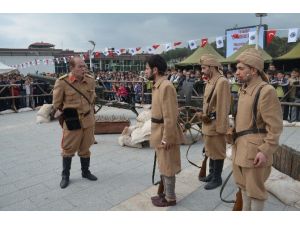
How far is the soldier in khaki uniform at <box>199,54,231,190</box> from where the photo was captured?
10.8 ft

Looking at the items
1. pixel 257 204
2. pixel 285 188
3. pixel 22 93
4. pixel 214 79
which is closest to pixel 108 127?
pixel 214 79

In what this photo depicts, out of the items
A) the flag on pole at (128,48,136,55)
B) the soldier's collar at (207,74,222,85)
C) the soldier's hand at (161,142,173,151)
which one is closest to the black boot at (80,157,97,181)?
the soldier's hand at (161,142,173,151)

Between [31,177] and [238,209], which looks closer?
[238,209]

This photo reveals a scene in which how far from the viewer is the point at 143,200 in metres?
3.29

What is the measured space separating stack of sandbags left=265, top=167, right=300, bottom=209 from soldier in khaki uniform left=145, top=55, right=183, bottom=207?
4.02ft

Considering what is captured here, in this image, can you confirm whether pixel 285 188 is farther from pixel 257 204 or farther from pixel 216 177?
pixel 257 204

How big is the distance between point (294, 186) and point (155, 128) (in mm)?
1739

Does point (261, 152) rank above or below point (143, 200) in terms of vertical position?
above

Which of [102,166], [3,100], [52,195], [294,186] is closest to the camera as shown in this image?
[294,186]

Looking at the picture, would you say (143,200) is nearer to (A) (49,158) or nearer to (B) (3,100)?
(A) (49,158)

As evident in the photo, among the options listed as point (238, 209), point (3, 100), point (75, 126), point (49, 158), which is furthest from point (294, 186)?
point (3, 100)

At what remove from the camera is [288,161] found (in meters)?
3.62

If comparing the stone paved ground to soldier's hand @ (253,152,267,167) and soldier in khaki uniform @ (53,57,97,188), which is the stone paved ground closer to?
soldier in khaki uniform @ (53,57,97,188)

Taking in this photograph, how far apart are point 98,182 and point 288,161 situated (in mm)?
2478
